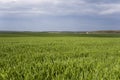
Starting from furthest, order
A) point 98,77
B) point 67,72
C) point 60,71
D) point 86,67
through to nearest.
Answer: point 86,67 < point 60,71 < point 67,72 < point 98,77

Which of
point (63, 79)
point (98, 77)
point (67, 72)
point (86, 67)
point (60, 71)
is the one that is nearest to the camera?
point (63, 79)

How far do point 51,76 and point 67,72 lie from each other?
38 centimetres

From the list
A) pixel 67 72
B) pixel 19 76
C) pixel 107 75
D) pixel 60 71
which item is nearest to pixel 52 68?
pixel 60 71

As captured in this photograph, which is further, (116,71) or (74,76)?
(116,71)

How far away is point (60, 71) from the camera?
4570 millimetres

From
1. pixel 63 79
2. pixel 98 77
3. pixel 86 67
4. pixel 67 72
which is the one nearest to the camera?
pixel 63 79

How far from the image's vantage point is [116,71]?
4.59m

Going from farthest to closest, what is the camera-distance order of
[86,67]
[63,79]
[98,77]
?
1. [86,67]
2. [98,77]
3. [63,79]

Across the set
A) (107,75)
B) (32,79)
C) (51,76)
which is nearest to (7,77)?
(32,79)

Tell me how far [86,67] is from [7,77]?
213 centimetres

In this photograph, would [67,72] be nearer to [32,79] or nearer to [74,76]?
[74,76]

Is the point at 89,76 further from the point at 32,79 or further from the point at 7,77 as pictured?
the point at 7,77

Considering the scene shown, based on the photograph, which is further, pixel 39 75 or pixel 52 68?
pixel 52 68

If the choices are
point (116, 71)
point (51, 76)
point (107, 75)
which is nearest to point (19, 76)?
point (51, 76)
